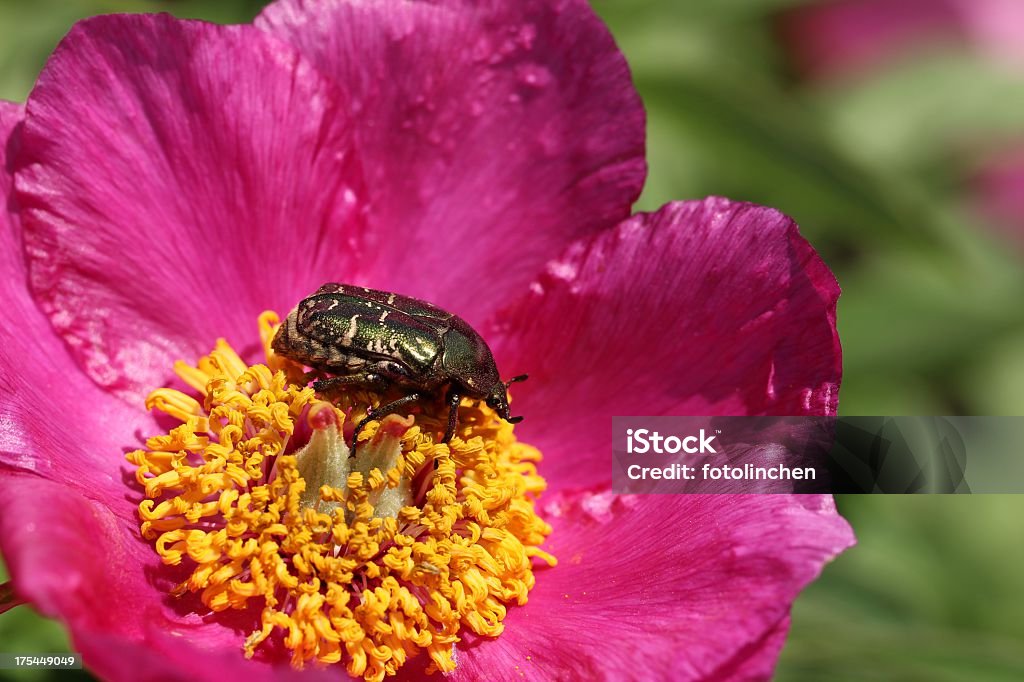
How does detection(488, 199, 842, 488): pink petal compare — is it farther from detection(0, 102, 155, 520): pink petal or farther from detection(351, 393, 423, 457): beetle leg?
detection(0, 102, 155, 520): pink petal

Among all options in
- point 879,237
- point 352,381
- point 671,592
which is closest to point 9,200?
point 352,381

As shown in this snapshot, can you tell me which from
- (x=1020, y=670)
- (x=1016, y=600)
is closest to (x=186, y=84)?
(x=1020, y=670)

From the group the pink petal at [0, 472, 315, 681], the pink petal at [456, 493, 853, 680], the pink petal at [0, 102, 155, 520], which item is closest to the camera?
the pink petal at [0, 472, 315, 681]

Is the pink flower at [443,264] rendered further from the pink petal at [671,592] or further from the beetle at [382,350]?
the beetle at [382,350]

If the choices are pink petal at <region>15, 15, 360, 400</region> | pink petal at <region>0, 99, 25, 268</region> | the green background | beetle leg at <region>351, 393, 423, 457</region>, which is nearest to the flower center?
beetle leg at <region>351, 393, 423, 457</region>

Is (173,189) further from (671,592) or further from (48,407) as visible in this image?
(671,592)

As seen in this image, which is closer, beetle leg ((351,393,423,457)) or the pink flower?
the pink flower

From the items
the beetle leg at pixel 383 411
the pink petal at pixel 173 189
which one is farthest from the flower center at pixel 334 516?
the pink petal at pixel 173 189
